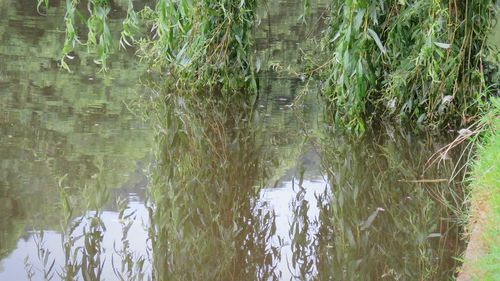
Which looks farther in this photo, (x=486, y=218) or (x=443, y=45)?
(x=443, y=45)

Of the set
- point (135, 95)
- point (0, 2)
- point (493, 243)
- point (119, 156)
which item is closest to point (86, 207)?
point (119, 156)

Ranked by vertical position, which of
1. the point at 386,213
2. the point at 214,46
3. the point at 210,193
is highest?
the point at 214,46

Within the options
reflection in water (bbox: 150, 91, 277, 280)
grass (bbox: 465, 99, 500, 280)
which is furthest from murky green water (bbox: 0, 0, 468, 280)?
grass (bbox: 465, 99, 500, 280)

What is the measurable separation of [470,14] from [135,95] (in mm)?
3368

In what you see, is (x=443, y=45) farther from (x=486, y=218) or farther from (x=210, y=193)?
(x=486, y=218)

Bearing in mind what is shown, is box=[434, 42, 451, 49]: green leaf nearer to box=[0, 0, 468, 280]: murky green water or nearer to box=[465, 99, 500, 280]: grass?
box=[0, 0, 468, 280]: murky green water

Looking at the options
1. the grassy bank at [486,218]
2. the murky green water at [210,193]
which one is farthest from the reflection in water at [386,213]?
the grassy bank at [486,218]

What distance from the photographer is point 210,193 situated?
20.2ft

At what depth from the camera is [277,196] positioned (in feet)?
20.8

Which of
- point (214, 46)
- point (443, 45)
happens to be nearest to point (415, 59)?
point (443, 45)

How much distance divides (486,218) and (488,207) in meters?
0.20

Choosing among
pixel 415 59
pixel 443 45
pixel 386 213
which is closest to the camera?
pixel 386 213

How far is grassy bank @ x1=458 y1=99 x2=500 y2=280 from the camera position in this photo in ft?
12.2

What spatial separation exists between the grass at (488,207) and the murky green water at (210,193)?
45 centimetres
